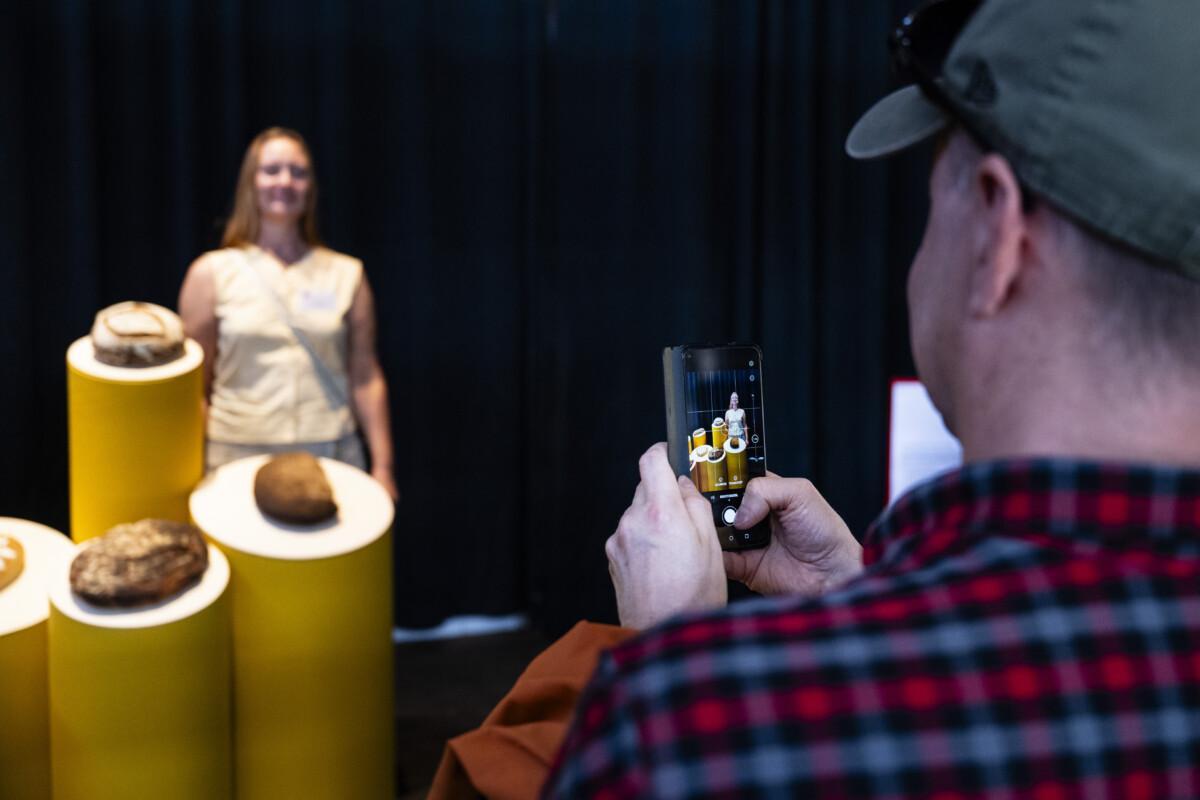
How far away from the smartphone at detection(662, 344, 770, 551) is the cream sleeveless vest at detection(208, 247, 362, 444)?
1.83m

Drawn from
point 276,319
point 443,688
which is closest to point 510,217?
point 276,319

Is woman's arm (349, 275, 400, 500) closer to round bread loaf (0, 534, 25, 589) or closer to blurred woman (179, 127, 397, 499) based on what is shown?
blurred woman (179, 127, 397, 499)

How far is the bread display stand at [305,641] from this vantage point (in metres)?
2.00

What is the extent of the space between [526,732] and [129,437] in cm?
156

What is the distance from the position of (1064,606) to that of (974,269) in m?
0.15

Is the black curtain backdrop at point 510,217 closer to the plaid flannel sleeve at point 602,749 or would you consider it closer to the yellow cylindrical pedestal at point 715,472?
the yellow cylindrical pedestal at point 715,472

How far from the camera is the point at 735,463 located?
1000 millimetres

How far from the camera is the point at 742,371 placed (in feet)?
3.51

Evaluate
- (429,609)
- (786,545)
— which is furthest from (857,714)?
(429,609)

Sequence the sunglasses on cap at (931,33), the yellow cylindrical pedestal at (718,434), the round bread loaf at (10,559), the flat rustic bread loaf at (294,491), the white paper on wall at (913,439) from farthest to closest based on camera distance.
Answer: the white paper on wall at (913,439)
the flat rustic bread loaf at (294,491)
the round bread loaf at (10,559)
the yellow cylindrical pedestal at (718,434)
the sunglasses on cap at (931,33)

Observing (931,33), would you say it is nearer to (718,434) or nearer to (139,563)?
(718,434)

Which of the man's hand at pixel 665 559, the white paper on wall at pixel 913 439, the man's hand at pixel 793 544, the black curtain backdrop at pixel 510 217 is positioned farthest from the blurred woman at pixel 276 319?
the man's hand at pixel 665 559

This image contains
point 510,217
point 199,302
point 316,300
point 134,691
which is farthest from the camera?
point 510,217

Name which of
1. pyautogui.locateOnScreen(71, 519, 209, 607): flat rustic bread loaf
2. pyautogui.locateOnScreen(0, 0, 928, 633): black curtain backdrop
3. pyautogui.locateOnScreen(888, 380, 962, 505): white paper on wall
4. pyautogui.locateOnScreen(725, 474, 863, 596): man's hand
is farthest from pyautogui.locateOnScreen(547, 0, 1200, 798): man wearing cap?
pyautogui.locateOnScreen(0, 0, 928, 633): black curtain backdrop
